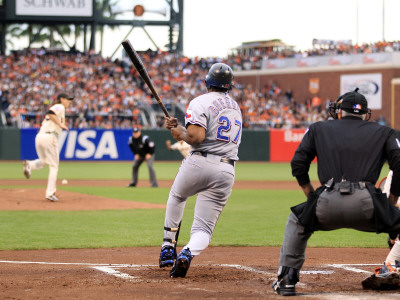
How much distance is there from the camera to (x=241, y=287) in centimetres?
620

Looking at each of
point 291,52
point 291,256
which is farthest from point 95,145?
point 291,256

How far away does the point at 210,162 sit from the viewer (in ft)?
22.5

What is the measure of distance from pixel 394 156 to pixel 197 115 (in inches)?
79.1

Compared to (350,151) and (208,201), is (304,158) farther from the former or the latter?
(208,201)

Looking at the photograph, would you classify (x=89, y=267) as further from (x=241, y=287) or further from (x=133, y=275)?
(x=241, y=287)

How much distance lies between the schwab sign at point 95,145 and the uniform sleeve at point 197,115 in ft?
91.2

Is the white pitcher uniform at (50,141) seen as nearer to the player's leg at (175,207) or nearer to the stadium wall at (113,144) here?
the player's leg at (175,207)

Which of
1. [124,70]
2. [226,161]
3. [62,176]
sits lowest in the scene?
[62,176]

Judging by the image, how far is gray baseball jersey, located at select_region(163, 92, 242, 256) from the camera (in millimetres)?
6832

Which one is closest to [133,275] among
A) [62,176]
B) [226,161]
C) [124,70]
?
[226,161]

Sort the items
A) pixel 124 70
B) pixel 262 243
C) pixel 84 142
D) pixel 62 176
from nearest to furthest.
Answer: pixel 262 243
pixel 62 176
pixel 84 142
pixel 124 70

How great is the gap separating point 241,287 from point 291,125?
35.5 metres

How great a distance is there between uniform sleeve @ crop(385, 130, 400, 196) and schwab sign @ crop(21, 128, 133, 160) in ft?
96.3

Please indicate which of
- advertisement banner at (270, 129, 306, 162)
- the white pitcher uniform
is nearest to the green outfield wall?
advertisement banner at (270, 129, 306, 162)
